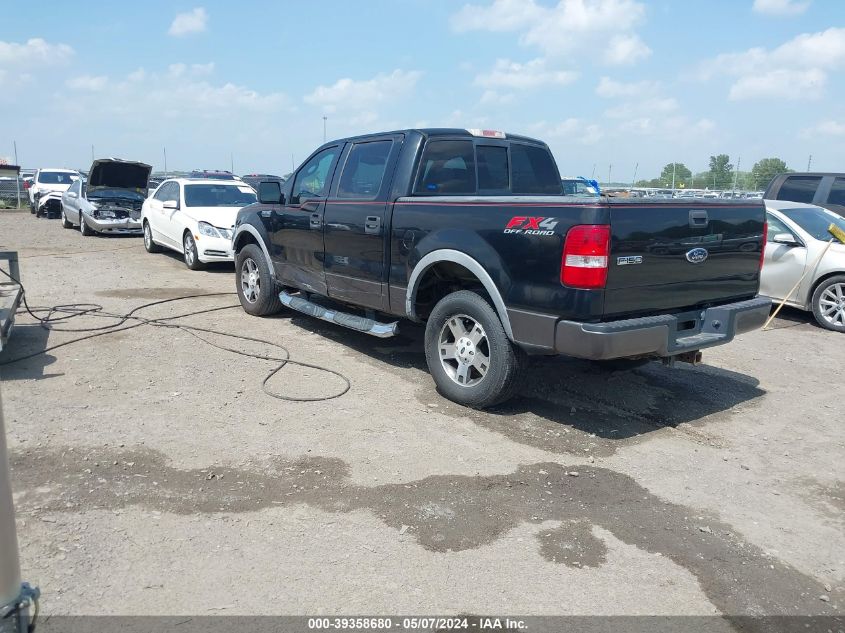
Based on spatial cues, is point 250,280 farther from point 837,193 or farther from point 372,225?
point 837,193

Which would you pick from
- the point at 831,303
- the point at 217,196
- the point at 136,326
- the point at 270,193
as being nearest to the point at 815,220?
the point at 831,303

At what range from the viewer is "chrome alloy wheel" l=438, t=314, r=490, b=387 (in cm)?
541

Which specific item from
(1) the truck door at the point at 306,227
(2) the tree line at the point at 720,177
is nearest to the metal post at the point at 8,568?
(1) the truck door at the point at 306,227

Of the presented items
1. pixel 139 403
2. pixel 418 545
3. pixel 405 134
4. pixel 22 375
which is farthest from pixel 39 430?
pixel 405 134

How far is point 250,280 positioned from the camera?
870 centimetres

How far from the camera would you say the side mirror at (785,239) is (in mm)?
9477

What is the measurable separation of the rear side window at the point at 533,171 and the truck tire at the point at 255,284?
3197 millimetres

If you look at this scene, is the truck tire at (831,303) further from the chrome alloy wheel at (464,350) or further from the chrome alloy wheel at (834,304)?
the chrome alloy wheel at (464,350)

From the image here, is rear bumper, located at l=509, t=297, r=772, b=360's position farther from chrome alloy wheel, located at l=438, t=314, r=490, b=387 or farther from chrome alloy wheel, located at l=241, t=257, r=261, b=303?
chrome alloy wheel, located at l=241, t=257, r=261, b=303

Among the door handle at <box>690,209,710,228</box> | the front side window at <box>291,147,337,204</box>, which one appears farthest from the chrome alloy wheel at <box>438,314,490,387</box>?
the front side window at <box>291,147,337,204</box>

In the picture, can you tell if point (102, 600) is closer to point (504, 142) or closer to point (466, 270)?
point (466, 270)

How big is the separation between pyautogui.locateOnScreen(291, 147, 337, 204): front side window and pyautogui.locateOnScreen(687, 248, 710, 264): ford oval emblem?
3.63m

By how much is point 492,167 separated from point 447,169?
52cm

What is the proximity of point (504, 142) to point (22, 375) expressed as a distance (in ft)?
15.6
